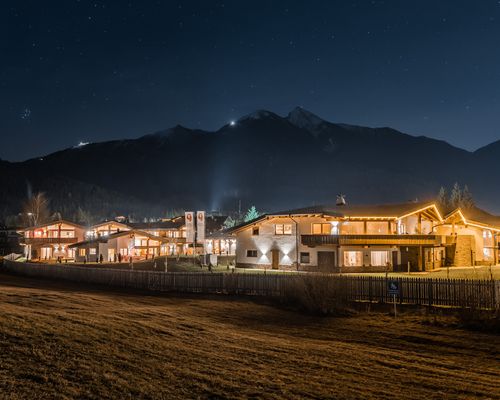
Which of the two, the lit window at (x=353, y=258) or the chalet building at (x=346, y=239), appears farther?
the lit window at (x=353, y=258)

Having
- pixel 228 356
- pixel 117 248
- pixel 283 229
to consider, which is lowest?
pixel 228 356

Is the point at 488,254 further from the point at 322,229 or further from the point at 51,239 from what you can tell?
the point at 51,239

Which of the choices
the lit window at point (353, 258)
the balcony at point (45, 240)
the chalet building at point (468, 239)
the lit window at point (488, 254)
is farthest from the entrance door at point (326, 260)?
the balcony at point (45, 240)

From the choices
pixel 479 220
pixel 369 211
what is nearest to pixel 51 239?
pixel 369 211

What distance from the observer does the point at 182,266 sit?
54188mm

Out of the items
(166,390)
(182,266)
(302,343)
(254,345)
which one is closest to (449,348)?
(302,343)

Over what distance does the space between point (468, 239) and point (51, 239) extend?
215 feet

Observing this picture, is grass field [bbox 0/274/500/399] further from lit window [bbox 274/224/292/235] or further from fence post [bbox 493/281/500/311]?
lit window [bbox 274/224/292/235]

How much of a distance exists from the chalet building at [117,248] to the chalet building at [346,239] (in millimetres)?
22711

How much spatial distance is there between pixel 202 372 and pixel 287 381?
2079 millimetres

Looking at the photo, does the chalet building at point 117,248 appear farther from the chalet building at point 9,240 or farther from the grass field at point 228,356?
the grass field at point 228,356

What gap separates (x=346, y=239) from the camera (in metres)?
49.3

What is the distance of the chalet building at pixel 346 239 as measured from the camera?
49.8m

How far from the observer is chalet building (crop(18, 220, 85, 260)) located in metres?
80.2
